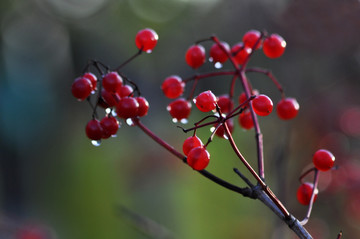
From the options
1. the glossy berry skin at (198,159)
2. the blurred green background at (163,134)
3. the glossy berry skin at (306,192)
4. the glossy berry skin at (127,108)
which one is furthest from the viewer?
the blurred green background at (163,134)

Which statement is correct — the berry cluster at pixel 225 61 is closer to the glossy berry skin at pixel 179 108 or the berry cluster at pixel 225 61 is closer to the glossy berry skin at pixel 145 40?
the glossy berry skin at pixel 179 108

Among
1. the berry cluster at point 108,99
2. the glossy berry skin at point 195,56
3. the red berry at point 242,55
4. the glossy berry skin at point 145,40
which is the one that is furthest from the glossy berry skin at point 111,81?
the red berry at point 242,55

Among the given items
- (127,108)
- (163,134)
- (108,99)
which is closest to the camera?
(127,108)

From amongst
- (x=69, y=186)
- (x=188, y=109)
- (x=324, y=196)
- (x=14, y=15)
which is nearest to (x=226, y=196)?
(x=324, y=196)

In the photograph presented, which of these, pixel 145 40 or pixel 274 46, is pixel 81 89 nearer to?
pixel 145 40

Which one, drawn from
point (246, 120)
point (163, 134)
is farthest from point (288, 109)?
point (163, 134)

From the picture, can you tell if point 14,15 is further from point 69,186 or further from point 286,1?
point 286,1
